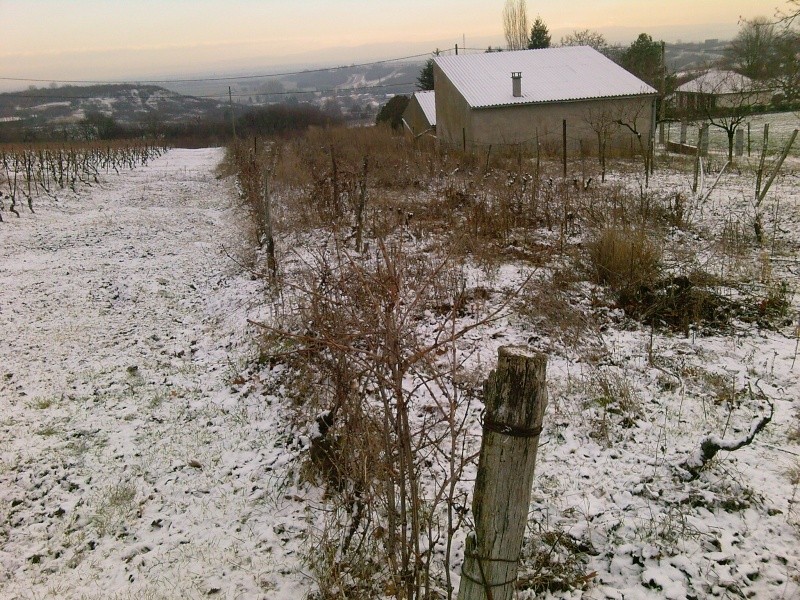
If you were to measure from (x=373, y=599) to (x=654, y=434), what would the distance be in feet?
7.86

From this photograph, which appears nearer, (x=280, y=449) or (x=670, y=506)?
(x=670, y=506)

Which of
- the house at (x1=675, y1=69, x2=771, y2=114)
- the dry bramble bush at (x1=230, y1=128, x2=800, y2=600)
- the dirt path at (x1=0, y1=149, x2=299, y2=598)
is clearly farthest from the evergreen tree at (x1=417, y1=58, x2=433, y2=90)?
the dirt path at (x1=0, y1=149, x2=299, y2=598)

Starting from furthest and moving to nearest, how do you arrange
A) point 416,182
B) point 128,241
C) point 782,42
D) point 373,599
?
point 782,42 < point 416,182 < point 128,241 < point 373,599

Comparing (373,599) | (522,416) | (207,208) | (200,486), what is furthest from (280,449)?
(207,208)

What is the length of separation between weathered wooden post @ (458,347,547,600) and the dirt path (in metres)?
1.66

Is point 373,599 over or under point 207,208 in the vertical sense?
under

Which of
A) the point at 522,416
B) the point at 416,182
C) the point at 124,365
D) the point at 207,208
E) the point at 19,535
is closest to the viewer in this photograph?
the point at 522,416

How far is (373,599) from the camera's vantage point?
2801 mm

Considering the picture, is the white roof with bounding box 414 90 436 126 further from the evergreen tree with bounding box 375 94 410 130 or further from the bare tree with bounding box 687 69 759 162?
the bare tree with bounding box 687 69 759 162

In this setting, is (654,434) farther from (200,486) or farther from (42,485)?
(42,485)

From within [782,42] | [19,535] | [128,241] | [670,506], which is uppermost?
[782,42]

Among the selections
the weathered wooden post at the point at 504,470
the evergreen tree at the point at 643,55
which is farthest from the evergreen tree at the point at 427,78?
the weathered wooden post at the point at 504,470

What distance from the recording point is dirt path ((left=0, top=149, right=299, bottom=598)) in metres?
3.28

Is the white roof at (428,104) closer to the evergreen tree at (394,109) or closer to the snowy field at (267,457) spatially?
the evergreen tree at (394,109)
